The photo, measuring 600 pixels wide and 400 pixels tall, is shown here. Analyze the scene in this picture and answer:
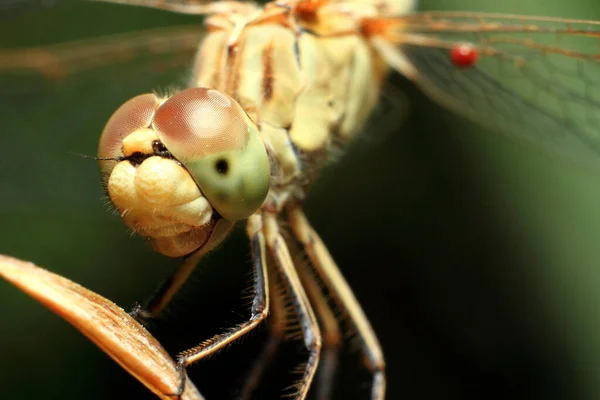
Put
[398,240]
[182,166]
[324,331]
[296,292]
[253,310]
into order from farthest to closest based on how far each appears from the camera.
A: [398,240] → [324,331] → [296,292] → [253,310] → [182,166]

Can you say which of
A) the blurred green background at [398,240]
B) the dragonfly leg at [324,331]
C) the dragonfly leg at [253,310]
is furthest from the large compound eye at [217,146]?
the blurred green background at [398,240]

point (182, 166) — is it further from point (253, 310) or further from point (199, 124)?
point (253, 310)

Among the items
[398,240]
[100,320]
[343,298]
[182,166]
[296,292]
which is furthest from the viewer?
[398,240]

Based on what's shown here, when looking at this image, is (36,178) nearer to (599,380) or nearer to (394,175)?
(394,175)

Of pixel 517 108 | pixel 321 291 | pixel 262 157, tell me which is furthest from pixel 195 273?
pixel 517 108

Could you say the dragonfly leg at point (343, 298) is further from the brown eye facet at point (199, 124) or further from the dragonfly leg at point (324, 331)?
the brown eye facet at point (199, 124)

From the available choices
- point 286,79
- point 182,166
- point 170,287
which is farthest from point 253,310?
point 286,79
